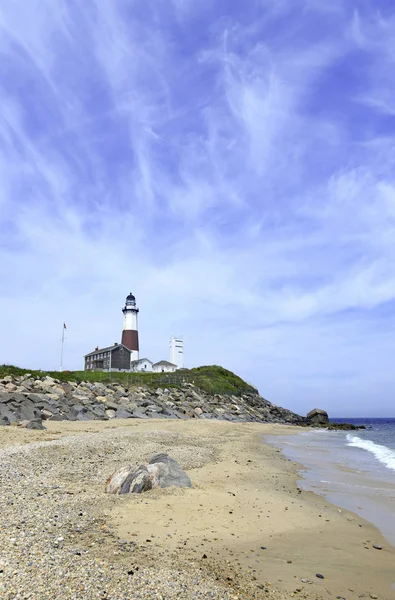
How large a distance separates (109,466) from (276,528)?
537cm

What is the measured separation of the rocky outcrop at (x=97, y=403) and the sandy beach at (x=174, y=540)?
11221 millimetres

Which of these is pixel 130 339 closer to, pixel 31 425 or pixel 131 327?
pixel 131 327

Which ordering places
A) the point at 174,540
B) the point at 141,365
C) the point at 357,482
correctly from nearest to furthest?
1. the point at 174,540
2. the point at 357,482
3. the point at 141,365

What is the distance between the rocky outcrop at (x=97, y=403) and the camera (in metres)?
23.6

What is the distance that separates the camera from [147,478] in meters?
9.41

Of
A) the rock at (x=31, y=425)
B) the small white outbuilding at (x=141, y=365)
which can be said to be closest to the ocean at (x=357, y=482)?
the rock at (x=31, y=425)

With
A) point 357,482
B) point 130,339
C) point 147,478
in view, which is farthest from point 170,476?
point 130,339

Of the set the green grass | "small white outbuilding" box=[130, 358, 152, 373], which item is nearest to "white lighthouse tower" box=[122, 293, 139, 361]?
"small white outbuilding" box=[130, 358, 152, 373]

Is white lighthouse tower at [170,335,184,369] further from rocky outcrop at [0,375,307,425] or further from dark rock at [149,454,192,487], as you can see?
dark rock at [149,454,192,487]

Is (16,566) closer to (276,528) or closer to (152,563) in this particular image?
(152,563)

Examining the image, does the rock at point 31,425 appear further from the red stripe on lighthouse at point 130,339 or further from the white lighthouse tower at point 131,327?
the red stripe on lighthouse at point 130,339

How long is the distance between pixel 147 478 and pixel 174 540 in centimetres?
283

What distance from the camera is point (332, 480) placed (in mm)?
14055

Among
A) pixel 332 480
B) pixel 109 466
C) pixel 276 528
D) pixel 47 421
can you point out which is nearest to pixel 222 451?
pixel 332 480
